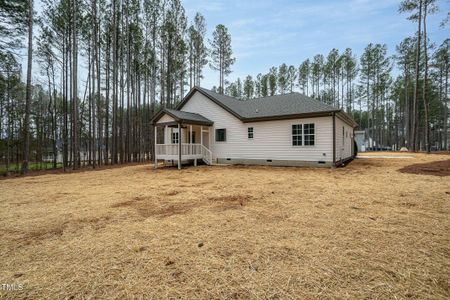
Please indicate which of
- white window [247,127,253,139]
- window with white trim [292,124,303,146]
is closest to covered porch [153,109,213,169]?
white window [247,127,253,139]

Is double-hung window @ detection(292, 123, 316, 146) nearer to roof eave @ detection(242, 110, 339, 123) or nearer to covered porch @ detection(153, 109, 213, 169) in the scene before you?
roof eave @ detection(242, 110, 339, 123)

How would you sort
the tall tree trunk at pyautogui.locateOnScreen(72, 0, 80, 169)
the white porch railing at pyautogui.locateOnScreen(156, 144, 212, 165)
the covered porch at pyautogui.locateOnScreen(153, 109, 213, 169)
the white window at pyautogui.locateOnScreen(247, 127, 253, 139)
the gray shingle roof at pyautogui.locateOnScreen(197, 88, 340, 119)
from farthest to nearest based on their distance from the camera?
1. the white window at pyautogui.locateOnScreen(247, 127, 253, 139)
2. the tall tree trunk at pyautogui.locateOnScreen(72, 0, 80, 169)
3. the white porch railing at pyautogui.locateOnScreen(156, 144, 212, 165)
4. the covered porch at pyautogui.locateOnScreen(153, 109, 213, 169)
5. the gray shingle roof at pyautogui.locateOnScreen(197, 88, 340, 119)

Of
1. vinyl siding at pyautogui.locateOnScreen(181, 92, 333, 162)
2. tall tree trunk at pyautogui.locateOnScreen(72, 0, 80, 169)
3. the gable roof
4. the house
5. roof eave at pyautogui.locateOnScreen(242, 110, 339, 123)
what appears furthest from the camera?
tall tree trunk at pyautogui.locateOnScreen(72, 0, 80, 169)

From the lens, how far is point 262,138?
12875 mm

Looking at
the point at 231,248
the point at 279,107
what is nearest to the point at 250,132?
the point at 279,107

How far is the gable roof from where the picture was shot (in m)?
11.2

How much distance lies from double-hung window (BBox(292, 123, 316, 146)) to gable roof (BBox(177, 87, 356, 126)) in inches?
24.9

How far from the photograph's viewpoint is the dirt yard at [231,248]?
1.87m

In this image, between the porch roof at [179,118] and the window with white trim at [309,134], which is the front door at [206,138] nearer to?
the porch roof at [179,118]

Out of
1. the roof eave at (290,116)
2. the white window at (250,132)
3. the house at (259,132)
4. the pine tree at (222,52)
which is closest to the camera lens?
the roof eave at (290,116)

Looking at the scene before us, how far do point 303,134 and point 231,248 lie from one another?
10199mm

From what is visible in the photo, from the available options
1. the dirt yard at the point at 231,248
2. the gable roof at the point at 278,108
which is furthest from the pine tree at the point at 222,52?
the dirt yard at the point at 231,248

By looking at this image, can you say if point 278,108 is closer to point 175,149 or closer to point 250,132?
point 250,132

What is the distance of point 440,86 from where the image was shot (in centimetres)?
2845
